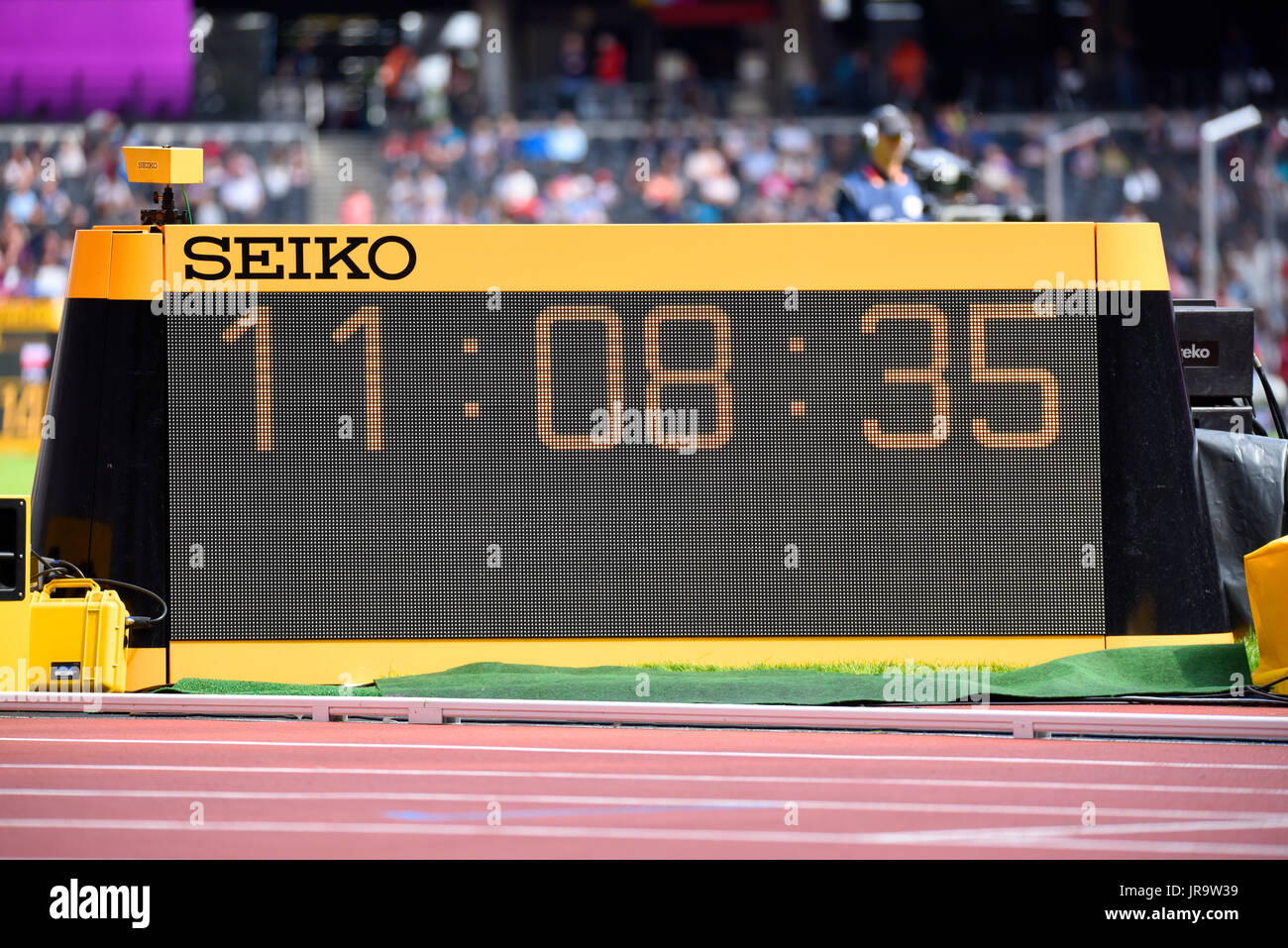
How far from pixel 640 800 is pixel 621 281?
2.65 meters

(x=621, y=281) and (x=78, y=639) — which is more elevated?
(x=621, y=281)

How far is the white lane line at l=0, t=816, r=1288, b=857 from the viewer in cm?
432

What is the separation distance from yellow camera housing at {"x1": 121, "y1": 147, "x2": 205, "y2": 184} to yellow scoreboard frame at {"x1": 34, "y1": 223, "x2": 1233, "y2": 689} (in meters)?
0.26

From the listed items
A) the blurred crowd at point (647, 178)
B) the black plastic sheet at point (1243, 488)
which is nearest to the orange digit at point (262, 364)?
the black plastic sheet at point (1243, 488)

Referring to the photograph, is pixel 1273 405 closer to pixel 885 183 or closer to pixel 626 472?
pixel 885 183

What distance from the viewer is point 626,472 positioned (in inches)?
279

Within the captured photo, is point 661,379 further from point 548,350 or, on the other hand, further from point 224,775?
point 224,775

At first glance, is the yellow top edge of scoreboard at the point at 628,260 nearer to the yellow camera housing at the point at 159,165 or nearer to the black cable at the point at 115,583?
the yellow camera housing at the point at 159,165

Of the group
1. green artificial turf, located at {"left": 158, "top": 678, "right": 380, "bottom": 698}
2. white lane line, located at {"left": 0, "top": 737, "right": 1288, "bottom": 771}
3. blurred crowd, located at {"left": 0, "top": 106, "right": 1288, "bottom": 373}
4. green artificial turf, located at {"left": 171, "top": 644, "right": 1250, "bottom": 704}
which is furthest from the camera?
blurred crowd, located at {"left": 0, "top": 106, "right": 1288, "bottom": 373}

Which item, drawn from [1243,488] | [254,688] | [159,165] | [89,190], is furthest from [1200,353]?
[89,190]

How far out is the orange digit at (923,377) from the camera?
7.09m

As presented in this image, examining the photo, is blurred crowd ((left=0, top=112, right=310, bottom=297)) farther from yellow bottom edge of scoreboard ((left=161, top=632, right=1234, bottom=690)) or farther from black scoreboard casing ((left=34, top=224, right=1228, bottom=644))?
yellow bottom edge of scoreboard ((left=161, top=632, right=1234, bottom=690))

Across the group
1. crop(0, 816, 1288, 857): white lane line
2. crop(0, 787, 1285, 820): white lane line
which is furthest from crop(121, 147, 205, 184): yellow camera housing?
crop(0, 816, 1288, 857): white lane line
